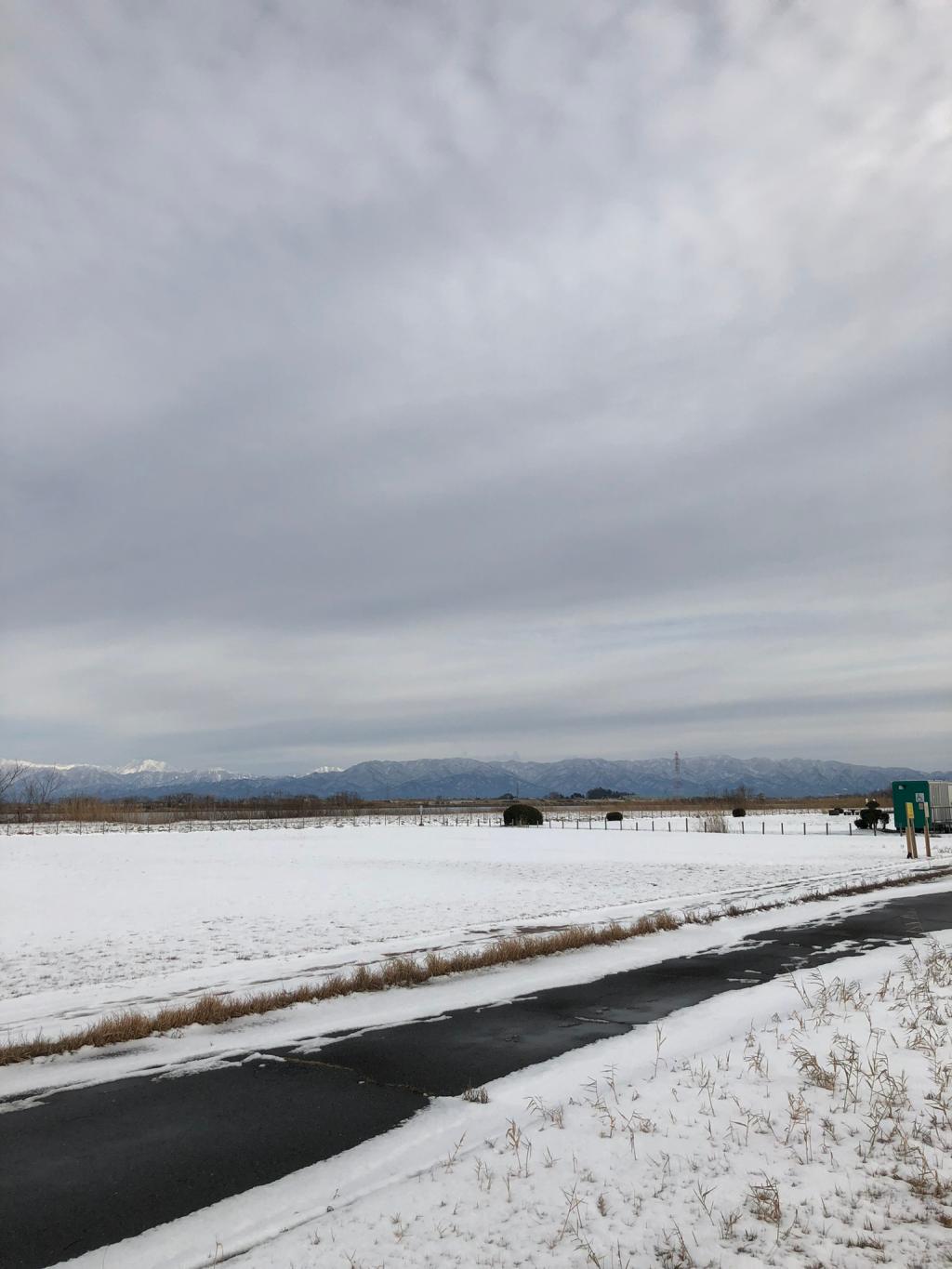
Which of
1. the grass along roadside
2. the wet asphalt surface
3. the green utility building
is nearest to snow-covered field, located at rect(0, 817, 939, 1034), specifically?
the grass along roadside

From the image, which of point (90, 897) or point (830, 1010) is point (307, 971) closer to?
point (830, 1010)

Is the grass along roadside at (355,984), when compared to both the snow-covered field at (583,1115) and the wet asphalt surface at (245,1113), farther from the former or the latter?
the wet asphalt surface at (245,1113)

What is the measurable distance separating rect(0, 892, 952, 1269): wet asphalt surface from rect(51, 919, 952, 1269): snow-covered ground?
0.92 feet

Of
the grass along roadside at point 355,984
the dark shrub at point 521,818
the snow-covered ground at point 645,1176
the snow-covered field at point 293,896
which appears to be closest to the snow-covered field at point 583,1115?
the snow-covered ground at point 645,1176

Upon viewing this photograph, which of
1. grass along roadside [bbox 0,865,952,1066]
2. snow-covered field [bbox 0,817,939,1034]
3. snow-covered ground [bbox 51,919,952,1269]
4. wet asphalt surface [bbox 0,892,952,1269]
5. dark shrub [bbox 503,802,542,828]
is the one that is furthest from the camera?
dark shrub [bbox 503,802,542,828]

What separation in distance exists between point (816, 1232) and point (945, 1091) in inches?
97.3

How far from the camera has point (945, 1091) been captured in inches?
242

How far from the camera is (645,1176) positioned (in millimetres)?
5023

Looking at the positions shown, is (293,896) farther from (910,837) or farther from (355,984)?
(910,837)

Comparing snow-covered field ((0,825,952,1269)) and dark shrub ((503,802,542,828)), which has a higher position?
snow-covered field ((0,825,952,1269))

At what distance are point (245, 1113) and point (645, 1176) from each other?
3.00 metres

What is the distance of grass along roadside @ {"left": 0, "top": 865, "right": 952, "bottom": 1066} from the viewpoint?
8.05 meters

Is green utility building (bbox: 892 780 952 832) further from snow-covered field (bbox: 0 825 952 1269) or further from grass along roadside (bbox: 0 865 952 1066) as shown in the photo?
snow-covered field (bbox: 0 825 952 1269)

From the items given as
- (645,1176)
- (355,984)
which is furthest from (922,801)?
(645,1176)
